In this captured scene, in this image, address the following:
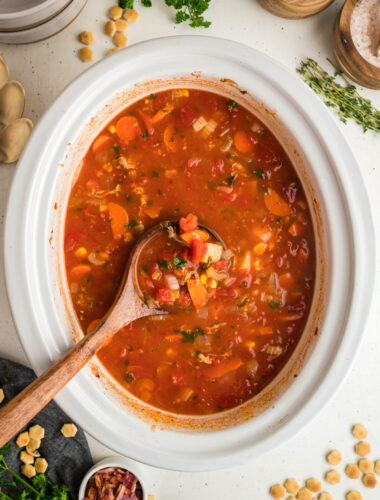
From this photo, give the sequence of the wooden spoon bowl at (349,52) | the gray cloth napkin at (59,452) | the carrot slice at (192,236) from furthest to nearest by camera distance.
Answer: the gray cloth napkin at (59,452)
the wooden spoon bowl at (349,52)
the carrot slice at (192,236)

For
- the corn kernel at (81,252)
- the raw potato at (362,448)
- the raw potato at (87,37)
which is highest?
the raw potato at (87,37)

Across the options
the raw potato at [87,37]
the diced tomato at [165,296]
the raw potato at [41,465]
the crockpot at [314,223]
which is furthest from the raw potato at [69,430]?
the raw potato at [87,37]

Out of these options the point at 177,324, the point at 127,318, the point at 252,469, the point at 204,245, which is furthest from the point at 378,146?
the point at 252,469

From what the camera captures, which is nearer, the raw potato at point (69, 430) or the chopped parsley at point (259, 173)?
the chopped parsley at point (259, 173)

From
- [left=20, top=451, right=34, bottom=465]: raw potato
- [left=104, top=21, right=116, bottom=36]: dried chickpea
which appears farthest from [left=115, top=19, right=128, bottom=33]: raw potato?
[left=20, top=451, right=34, bottom=465]: raw potato

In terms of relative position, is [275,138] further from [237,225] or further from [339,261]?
[339,261]

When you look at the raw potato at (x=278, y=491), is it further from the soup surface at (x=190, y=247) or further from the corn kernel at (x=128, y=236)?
the corn kernel at (x=128, y=236)

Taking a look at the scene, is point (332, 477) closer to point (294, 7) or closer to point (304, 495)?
point (304, 495)
